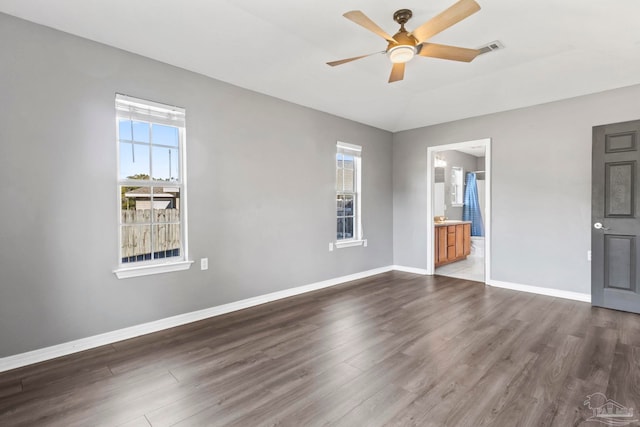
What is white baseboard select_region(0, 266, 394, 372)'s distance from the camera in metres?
2.48

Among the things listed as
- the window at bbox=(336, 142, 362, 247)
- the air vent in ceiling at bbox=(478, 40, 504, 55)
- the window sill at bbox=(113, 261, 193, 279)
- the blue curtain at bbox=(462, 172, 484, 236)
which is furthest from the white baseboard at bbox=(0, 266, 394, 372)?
the blue curtain at bbox=(462, 172, 484, 236)

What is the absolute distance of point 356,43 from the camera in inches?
126

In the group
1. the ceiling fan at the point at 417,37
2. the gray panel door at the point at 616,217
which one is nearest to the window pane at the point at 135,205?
the ceiling fan at the point at 417,37

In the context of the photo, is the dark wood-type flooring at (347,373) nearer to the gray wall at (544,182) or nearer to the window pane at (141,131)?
the gray wall at (544,182)

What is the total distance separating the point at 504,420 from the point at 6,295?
355 centimetres

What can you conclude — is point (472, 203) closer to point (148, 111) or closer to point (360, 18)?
point (360, 18)

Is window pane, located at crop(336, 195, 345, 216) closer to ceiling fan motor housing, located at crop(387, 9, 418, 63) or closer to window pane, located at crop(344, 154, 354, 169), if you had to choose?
window pane, located at crop(344, 154, 354, 169)

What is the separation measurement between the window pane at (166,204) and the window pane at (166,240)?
0.27 feet

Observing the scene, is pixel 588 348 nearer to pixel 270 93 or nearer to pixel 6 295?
pixel 270 93

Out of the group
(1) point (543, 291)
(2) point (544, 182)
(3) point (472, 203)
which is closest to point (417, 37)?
(2) point (544, 182)

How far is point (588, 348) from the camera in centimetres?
271

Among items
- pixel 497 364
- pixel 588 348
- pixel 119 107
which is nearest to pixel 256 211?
pixel 119 107

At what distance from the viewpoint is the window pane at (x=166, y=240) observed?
10.6 feet

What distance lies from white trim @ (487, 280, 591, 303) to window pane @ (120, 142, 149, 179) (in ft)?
16.1
